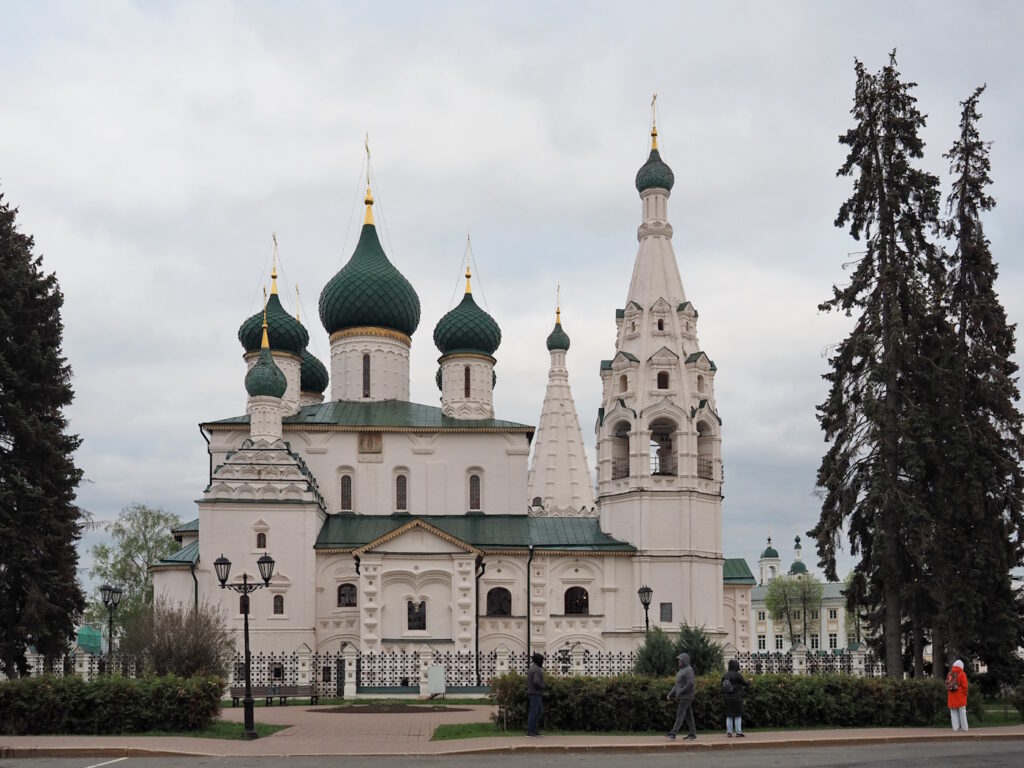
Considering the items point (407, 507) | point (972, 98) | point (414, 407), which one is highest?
point (972, 98)

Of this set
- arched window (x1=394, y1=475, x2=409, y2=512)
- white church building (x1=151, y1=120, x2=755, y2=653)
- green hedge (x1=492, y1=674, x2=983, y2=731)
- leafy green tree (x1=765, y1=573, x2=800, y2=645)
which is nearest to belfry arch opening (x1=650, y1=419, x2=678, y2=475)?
white church building (x1=151, y1=120, x2=755, y2=653)

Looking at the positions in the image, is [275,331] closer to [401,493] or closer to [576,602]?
[401,493]

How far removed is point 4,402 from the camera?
26.4 m

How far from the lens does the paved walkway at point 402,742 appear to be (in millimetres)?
16156

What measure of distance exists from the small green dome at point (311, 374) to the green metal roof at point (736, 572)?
19060mm

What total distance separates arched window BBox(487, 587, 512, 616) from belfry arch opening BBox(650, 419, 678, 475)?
681 cm

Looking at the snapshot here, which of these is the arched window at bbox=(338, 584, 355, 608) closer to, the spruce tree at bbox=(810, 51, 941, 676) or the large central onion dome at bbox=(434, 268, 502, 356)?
the large central onion dome at bbox=(434, 268, 502, 356)

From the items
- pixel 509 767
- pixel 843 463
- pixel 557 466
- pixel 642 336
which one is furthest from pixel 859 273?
pixel 557 466

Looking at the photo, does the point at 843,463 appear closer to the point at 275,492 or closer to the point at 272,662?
the point at 272,662

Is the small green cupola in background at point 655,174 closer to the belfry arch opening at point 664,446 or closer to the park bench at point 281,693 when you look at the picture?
the belfry arch opening at point 664,446

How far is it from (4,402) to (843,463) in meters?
20.3

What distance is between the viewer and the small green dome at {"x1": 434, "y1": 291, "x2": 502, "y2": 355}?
43094 millimetres

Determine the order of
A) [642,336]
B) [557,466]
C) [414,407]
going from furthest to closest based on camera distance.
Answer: [557,466]
[414,407]
[642,336]

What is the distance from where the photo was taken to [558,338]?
56938 millimetres
